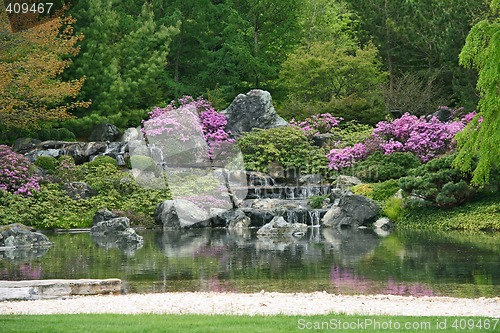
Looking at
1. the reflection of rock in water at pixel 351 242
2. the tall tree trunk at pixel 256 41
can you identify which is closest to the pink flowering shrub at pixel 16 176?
the reflection of rock in water at pixel 351 242

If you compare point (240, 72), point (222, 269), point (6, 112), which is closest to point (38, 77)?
point (6, 112)

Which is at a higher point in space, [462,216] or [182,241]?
[462,216]

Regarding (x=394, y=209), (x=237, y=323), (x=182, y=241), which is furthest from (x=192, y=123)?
(x=237, y=323)

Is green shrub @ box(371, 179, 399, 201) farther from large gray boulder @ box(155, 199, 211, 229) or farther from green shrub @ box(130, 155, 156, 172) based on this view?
green shrub @ box(130, 155, 156, 172)

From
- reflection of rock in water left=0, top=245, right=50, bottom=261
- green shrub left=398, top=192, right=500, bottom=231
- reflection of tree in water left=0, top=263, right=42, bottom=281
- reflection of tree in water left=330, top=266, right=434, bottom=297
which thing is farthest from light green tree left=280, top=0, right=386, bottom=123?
reflection of tree in water left=330, top=266, right=434, bottom=297

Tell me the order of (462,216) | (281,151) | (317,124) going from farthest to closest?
1. (317,124)
2. (281,151)
3. (462,216)

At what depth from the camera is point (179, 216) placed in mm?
27156

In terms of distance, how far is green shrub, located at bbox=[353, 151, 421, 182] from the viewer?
2920cm

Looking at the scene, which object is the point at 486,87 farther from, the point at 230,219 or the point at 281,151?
the point at 281,151

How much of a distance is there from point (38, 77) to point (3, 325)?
22117 millimetres

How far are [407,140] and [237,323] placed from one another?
23.3 meters

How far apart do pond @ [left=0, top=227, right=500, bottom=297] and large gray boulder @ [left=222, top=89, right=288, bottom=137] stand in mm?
12164

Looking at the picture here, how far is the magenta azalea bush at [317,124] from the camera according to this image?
1351 inches

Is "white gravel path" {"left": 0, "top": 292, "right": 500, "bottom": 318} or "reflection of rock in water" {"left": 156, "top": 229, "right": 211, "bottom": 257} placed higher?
"white gravel path" {"left": 0, "top": 292, "right": 500, "bottom": 318}
